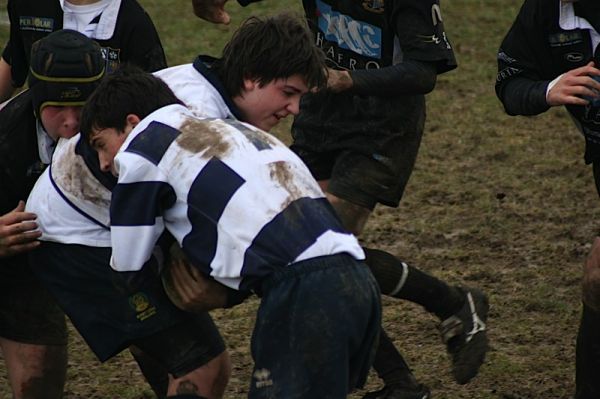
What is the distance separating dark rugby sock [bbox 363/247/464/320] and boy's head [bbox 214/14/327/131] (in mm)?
1097

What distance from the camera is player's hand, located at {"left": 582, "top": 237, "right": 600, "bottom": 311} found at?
448 cm

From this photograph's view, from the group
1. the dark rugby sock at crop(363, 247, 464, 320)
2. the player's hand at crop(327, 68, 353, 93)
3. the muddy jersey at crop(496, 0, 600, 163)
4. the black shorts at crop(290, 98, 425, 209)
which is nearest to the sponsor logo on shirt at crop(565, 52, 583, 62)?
the muddy jersey at crop(496, 0, 600, 163)

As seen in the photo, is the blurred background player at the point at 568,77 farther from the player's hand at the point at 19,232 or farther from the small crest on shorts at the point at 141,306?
the player's hand at the point at 19,232

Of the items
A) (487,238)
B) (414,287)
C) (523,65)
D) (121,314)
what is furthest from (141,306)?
(487,238)

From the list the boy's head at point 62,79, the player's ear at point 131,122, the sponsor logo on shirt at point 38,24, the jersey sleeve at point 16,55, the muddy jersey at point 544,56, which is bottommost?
the jersey sleeve at point 16,55

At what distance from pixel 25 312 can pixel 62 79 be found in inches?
34.3

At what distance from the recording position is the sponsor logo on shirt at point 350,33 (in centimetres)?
497

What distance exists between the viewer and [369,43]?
4.98m

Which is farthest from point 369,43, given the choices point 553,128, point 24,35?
point 553,128

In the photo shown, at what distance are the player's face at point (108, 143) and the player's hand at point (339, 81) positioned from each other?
1.14 metres

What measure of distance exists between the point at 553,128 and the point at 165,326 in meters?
5.10

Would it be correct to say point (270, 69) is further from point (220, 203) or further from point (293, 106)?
point (220, 203)

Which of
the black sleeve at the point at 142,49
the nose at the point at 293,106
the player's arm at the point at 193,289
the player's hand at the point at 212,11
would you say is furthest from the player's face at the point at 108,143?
the player's hand at the point at 212,11

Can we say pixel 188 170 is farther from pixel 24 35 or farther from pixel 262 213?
pixel 24 35
